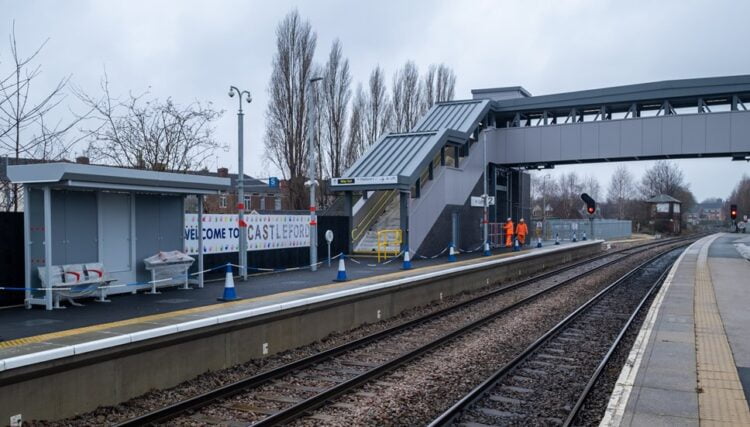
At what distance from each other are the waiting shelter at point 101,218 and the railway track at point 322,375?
4354 mm

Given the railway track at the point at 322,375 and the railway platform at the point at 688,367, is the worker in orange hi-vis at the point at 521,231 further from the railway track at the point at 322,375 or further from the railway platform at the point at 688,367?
the railway track at the point at 322,375

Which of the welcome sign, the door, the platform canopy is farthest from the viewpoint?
the welcome sign

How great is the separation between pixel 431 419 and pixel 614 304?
1203cm

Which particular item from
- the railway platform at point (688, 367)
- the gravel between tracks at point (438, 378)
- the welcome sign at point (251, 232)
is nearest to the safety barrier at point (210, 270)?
the welcome sign at point (251, 232)

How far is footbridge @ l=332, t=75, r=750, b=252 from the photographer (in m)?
26.1

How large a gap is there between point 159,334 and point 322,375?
258 centimetres

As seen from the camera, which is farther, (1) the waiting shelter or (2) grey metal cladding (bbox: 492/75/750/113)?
(2) grey metal cladding (bbox: 492/75/750/113)

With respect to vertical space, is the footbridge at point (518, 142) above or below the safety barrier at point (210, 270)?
above

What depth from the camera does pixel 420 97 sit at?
4784 centimetres

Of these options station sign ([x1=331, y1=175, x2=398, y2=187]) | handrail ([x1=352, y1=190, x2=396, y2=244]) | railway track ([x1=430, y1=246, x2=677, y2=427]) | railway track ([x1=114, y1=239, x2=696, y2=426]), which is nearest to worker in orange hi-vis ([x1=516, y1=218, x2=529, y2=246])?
handrail ([x1=352, y1=190, x2=396, y2=244])

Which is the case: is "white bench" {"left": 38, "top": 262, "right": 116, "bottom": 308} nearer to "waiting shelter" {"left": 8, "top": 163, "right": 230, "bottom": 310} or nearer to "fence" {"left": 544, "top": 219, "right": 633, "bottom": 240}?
"waiting shelter" {"left": 8, "top": 163, "right": 230, "bottom": 310}

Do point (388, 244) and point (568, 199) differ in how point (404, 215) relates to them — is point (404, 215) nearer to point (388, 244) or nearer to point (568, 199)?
point (388, 244)

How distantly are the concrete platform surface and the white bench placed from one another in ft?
1.02

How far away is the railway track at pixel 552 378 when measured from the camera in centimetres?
759
